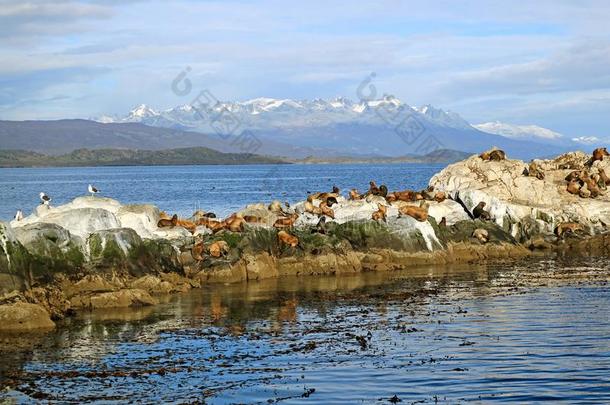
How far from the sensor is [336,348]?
21.0 metres

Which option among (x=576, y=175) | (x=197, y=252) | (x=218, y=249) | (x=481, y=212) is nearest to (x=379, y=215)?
(x=481, y=212)

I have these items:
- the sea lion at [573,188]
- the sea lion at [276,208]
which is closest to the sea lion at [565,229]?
the sea lion at [573,188]

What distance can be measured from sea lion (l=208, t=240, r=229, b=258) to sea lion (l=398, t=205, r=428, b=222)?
27.9 ft

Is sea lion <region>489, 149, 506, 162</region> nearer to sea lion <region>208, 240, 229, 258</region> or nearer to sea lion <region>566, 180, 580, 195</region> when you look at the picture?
sea lion <region>566, 180, 580, 195</region>

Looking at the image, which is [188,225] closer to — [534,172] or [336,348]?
[336,348]

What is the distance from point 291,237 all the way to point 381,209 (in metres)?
4.46

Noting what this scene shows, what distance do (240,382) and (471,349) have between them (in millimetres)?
5428

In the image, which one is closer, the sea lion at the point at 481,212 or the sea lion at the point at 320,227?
the sea lion at the point at 320,227

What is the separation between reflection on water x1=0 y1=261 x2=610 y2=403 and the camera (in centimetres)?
1727

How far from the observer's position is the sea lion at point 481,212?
137ft

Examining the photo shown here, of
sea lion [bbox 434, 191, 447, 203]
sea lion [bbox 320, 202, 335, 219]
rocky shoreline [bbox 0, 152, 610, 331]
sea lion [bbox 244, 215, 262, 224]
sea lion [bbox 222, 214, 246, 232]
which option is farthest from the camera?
sea lion [bbox 434, 191, 447, 203]

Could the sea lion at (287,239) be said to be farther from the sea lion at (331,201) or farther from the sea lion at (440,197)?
the sea lion at (440,197)

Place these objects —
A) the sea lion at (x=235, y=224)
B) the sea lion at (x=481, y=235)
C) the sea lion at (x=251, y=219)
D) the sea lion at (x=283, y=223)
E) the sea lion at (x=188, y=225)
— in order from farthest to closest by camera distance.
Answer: the sea lion at (x=481, y=235) < the sea lion at (x=251, y=219) < the sea lion at (x=283, y=223) < the sea lion at (x=188, y=225) < the sea lion at (x=235, y=224)

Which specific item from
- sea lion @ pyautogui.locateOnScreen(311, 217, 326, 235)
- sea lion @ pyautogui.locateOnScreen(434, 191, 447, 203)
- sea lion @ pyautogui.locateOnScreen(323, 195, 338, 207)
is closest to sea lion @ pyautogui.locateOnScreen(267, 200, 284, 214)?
sea lion @ pyautogui.locateOnScreen(323, 195, 338, 207)
